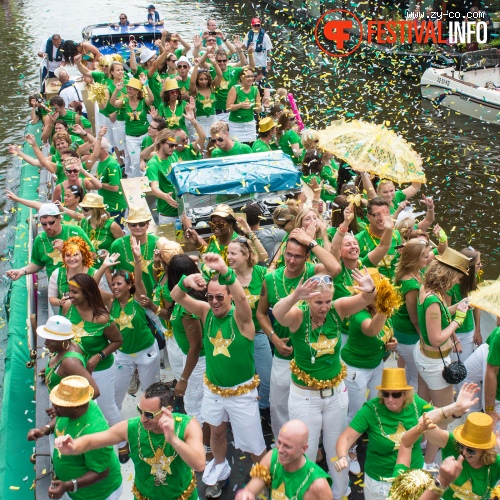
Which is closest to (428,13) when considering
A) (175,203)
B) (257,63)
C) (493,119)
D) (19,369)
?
(493,119)

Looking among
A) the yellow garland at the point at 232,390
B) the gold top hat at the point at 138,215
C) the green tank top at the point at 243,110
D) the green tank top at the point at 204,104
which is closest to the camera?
the yellow garland at the point at 232,390

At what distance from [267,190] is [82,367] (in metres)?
3.36

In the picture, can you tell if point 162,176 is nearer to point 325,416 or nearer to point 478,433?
point 325,416

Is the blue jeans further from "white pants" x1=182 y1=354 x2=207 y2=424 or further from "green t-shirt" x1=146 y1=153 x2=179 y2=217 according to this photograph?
"green t-shirt" x1=146 y1=153 x2=179 y2=217

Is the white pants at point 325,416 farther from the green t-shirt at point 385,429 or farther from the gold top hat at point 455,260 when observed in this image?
the gold top hat at point 455,260

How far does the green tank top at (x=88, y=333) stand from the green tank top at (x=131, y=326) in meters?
0.31

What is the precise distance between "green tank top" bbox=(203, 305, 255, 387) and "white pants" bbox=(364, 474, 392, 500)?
1154mm

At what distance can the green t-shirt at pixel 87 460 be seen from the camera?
16.2 ft

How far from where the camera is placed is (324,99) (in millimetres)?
20422

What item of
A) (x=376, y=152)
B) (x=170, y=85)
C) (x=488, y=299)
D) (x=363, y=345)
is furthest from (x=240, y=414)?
(x=170, y=85)

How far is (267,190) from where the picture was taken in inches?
324

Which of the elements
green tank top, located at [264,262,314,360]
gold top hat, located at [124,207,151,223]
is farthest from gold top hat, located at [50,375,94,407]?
gold top hat, located at [124,207,151,223]

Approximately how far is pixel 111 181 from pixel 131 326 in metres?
3.20

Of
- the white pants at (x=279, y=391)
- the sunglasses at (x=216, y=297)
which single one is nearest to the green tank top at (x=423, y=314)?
the white pants at (x=279, y=391)
